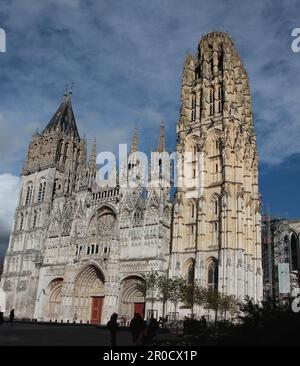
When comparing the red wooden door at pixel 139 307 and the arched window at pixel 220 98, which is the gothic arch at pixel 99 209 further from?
the arched window at pixel 220 98

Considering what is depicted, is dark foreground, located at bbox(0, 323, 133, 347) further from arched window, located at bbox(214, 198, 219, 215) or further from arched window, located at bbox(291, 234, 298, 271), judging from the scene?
arched window, located at bbox(291, 234, 298, 271)

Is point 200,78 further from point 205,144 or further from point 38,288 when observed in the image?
point 38,288

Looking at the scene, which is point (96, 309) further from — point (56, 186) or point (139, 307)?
point (56, 186)

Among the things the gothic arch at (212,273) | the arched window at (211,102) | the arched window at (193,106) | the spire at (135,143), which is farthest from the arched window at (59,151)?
the gothic arch at (212,273)

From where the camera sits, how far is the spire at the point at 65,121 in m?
63.1

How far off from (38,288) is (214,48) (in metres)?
37.7

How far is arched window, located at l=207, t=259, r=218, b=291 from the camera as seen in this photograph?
3884 cm

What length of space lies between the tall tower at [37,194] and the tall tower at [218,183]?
17.3m

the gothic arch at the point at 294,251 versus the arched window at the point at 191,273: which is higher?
the gothic arch at the point at 294,251

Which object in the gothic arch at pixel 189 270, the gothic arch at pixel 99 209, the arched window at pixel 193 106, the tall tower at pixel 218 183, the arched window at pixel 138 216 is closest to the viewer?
the tall tower at pixel 218 183

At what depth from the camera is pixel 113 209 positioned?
155 feet
